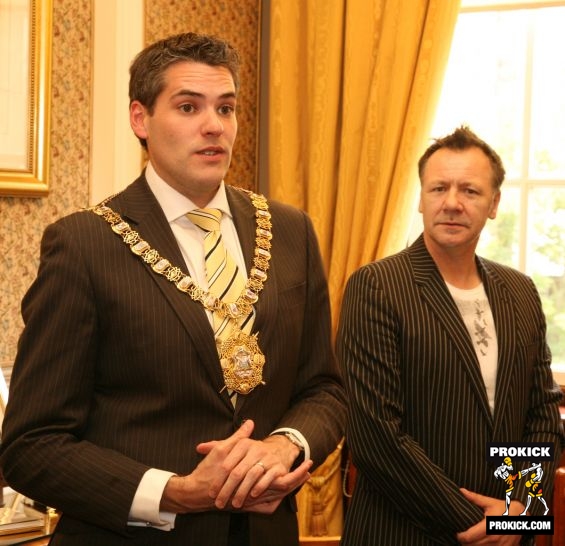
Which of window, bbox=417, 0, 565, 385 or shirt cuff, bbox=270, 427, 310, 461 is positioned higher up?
window, bbox=417, 0, 565, 385

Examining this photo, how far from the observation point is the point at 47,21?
2.70 m

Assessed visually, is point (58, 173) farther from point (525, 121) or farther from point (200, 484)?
point (525, 121)

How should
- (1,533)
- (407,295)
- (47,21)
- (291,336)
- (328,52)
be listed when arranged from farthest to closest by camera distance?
(328,52)
(47,21)
(407,295)
(1,533)
(291,336)

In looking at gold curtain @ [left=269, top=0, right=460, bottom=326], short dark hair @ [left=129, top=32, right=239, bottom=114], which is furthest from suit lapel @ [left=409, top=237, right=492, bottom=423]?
gold curtain @ [left=269, top=0, right=460, bottom=326]

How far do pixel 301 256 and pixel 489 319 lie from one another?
2.38 feet

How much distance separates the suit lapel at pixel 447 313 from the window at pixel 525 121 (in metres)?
1.51

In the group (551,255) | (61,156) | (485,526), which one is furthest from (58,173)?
(551,255)

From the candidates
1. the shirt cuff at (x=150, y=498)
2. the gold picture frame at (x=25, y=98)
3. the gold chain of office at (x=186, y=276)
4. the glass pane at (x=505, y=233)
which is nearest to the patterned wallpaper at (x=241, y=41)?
the gold picture frame at (x=25, y=98)

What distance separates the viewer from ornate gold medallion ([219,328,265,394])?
Result: 1.56 metres

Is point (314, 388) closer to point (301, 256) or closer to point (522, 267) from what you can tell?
point (301, 256)

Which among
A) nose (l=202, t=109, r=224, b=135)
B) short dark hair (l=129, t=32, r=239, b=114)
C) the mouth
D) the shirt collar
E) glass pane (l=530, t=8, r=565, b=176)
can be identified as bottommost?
the shirt collar

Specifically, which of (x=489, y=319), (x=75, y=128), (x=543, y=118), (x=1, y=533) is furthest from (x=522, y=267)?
(x=1, y=533)

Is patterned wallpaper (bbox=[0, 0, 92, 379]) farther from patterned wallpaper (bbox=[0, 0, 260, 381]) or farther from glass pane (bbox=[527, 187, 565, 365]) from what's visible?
glass pane (bbox=[527, 187, 565, 365])

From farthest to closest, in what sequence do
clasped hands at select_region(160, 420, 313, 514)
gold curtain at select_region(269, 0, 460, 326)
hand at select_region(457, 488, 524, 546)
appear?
gold curtain at select_region(269, 0, 460, 326), hand at select_region(457, 488, 524, 546), clasped hands at select_region(160, 420, 313, 514)
